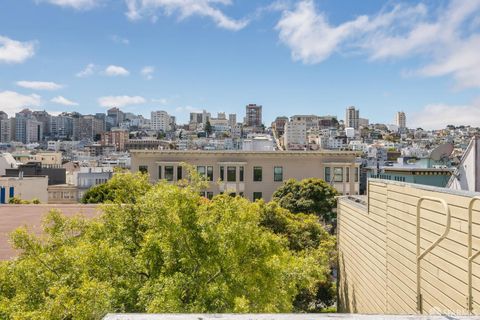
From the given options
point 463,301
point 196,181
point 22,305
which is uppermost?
point 196,181

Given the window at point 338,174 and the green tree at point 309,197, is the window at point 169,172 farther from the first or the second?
the window at point 338,174

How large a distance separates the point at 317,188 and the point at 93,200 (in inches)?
859

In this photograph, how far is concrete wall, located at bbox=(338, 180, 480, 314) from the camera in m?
6.41

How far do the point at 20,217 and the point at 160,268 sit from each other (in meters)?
11.3

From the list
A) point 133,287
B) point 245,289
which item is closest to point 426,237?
point 245,289

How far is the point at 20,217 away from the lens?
16.9 m

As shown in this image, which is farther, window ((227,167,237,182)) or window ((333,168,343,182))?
window ((333,168,343,182))

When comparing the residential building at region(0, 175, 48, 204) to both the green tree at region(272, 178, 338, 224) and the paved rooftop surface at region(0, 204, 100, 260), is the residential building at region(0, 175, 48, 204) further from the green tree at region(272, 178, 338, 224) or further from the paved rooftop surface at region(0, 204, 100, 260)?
the green tree at region(272, 178, 338, 224)

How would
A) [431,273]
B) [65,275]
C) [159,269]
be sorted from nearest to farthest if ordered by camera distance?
1. [431,273]
2. [65,275]
3. [159,269]

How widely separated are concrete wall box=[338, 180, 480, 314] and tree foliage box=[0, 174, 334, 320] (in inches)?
98.3

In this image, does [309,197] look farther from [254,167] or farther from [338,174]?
[254,167]

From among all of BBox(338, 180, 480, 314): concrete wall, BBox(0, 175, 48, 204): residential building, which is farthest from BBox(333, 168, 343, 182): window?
BBox(0, 175, 48, 204): residential building

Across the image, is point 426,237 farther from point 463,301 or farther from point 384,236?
point 384,236

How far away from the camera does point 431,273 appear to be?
732 cm
